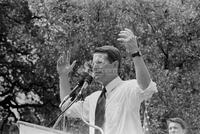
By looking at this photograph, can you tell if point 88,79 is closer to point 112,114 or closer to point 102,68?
point 102,68

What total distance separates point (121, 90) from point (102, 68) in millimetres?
206

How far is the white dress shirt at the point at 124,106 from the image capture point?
10.8 ft

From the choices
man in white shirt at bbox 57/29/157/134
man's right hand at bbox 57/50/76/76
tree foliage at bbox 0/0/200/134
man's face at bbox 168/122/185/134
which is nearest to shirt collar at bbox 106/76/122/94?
man in white shirt at bbox 57/29/157/134

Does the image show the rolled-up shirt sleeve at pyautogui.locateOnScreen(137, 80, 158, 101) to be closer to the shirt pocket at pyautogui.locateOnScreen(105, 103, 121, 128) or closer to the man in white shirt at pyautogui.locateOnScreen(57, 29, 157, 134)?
the man in white shirt at pyautogui.locateOnScreen(57, 29, 157, 134)

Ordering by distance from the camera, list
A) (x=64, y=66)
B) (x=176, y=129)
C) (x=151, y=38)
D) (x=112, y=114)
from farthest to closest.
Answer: (x=151, y=38) < (x=176, y=129) < (x=64, y=66) < (x=112, y=114)

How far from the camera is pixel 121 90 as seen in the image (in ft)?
11.3

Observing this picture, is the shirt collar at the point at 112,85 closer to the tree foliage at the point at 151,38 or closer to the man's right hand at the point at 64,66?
the man's right hand at the point at 64,66

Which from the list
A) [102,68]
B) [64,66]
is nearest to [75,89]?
[102,68]

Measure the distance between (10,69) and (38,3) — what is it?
435 centimetres

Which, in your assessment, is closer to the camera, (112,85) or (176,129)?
(112,85)

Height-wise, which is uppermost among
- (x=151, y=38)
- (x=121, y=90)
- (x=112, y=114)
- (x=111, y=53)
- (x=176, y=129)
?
(x=111, y=53)

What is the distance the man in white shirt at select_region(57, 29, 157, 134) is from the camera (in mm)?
3203

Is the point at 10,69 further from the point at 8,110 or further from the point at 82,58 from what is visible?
the point at 82,58

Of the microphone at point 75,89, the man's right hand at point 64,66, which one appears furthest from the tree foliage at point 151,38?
the microphone at point 75,89
